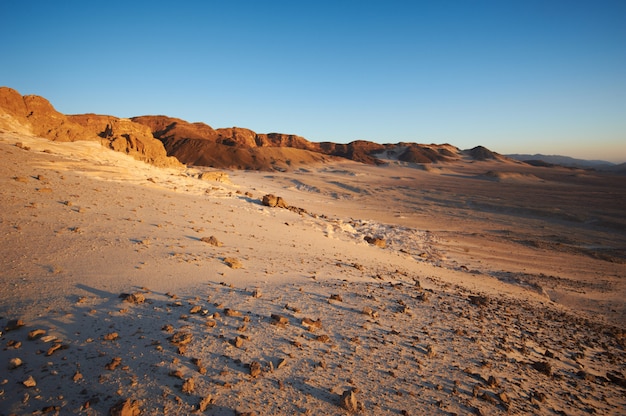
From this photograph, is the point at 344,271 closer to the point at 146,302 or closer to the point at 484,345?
the point at 484,345

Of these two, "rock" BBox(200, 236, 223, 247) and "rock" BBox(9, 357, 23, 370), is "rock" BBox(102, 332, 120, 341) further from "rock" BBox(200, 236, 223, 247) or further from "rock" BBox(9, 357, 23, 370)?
"rock" BBox(200, 236, 223, 247)

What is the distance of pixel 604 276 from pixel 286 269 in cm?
1170

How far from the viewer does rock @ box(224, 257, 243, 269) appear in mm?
5539

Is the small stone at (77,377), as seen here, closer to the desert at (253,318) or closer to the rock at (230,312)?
the desert at (253,318)

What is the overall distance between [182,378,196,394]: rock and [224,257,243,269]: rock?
299cm

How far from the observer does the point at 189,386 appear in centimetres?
254

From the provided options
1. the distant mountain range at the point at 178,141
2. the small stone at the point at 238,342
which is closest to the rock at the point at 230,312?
the small stone at the point at 238,342

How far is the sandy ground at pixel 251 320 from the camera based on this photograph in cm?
262

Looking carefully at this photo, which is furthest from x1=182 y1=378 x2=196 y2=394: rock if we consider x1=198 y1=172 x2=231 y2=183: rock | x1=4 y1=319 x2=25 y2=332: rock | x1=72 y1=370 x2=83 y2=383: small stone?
x1=198 y1=172 x2=231 y2=183: rock

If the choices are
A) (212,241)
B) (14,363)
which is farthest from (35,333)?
(212,241)

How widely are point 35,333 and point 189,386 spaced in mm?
1608

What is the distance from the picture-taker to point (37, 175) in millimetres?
7961

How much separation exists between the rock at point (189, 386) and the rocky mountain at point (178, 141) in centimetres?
1670

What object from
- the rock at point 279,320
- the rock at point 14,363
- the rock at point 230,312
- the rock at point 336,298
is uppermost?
the rock at point 14,363
